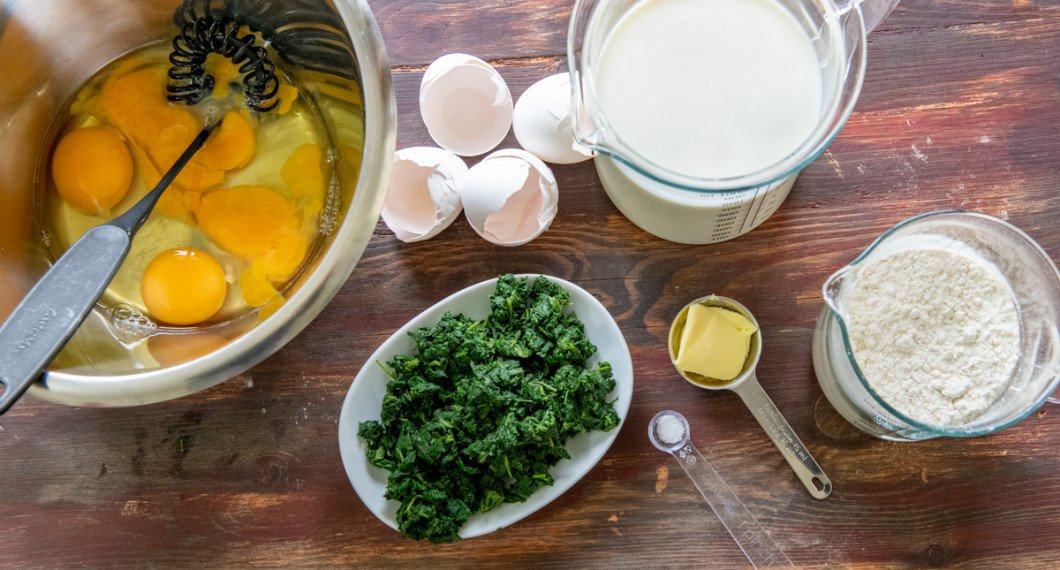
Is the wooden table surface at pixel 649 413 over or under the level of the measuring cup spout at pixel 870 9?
under

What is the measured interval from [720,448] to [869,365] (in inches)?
15.9

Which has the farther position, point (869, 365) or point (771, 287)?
point (771, 287)

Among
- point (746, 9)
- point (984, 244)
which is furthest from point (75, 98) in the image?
point (984, 244)

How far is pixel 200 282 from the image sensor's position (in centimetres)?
184

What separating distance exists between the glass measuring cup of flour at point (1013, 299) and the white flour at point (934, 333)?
3 centimetres

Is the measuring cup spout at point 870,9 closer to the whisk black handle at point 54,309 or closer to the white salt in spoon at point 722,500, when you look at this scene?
the white salt in spoon at point 722,500

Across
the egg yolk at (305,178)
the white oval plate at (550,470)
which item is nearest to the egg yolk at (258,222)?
the egg yolk at (305,178)

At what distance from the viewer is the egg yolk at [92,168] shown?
1861 mm

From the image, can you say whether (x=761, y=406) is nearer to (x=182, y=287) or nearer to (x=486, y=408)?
(x=486, y=408)

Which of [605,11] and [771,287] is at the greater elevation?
[605,11]

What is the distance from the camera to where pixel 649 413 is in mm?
1908

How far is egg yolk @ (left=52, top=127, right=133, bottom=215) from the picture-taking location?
1861mm

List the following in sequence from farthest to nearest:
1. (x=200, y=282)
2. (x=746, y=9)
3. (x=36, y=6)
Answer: (x=200, y=282) → (x=36, y=6) → (x=746, y=9)

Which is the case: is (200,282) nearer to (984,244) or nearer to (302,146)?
(302,146)
